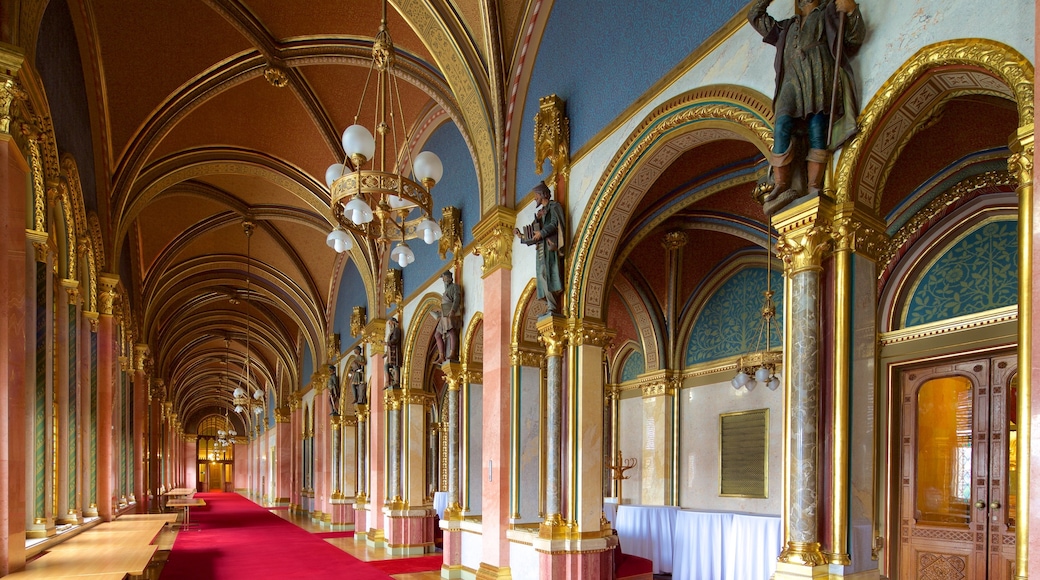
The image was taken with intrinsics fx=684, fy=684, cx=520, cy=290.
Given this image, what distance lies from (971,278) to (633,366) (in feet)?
21.4

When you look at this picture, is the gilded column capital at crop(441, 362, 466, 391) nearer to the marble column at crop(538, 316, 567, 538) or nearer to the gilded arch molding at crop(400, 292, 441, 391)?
the gilded arch molding at crop(400, 292, 441, 391)

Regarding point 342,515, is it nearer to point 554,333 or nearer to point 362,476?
point 362,476

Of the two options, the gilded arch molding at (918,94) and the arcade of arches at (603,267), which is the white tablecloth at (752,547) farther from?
the gilded arch molding at (918,94)

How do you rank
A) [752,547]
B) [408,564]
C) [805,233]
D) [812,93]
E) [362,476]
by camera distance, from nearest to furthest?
[812,93] → [805,233] → [752,547] → [408,564] → [362,476]

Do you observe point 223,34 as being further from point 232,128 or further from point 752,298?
point 752,298

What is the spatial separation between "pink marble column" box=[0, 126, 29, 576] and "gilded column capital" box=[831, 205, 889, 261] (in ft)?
18.0

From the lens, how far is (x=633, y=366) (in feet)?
41.4

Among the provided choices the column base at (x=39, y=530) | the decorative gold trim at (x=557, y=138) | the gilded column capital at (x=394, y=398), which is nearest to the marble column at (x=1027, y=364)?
the decorative gold trim at (x=557, y=138)

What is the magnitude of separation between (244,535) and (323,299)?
251 inches

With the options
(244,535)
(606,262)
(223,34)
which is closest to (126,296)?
(244,535)

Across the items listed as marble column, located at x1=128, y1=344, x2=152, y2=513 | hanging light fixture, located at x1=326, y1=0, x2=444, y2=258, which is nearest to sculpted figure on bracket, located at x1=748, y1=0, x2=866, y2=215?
hanging light fixture, located at x1=326, y1=0, x2=444, y2=258

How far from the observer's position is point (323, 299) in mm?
18781

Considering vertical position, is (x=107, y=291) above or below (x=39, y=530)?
above

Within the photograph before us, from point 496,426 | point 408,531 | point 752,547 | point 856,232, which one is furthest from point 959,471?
point 408,531
